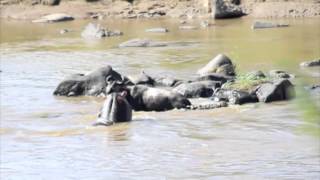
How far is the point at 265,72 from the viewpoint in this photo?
14.3 metres

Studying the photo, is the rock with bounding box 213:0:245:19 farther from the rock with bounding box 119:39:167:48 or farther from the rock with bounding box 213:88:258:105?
the rock with bounding box 213:88:258:105

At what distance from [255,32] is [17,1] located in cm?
1622

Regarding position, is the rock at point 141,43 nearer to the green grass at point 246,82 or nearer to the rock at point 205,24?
the rock at point 205,24

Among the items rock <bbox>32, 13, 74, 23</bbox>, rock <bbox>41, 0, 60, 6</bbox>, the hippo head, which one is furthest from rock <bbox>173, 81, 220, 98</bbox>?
rock <bbox>41, 0, 60, 6</bbox>

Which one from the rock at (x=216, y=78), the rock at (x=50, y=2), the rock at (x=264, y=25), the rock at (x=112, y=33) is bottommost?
the rock at (x=50, y=2)

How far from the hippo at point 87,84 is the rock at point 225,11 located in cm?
1618

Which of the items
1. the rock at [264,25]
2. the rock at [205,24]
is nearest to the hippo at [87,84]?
the rock at [264,25]

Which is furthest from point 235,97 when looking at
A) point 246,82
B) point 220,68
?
point 220,68

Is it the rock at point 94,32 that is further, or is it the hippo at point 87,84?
the rock at point 94,32

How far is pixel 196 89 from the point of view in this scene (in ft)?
41.0

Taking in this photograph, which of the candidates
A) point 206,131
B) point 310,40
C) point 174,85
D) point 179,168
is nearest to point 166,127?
point 206,131

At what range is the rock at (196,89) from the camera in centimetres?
1242

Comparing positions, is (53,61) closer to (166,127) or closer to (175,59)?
(175,59)

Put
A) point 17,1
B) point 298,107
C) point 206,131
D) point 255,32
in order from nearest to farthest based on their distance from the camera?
point 298,107 < point 206,131 < point 255,32 < point 17,1
